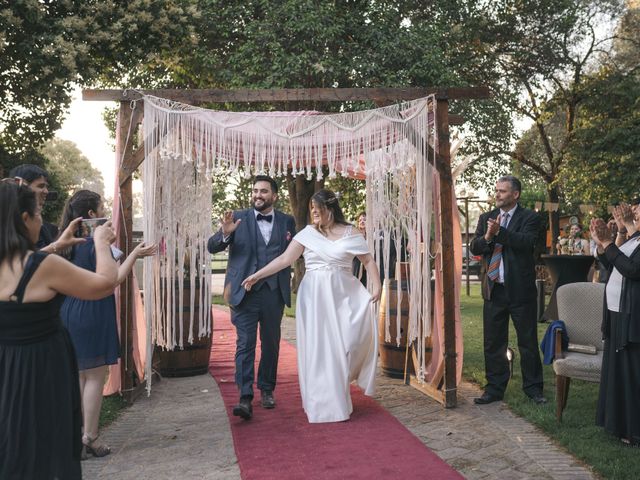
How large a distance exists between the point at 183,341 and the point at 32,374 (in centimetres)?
446

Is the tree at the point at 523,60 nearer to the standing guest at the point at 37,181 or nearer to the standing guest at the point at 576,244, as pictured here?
the standing guest at the point at 576,244

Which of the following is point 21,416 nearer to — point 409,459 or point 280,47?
point 409,459

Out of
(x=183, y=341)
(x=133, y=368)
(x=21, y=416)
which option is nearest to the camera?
(x=21, y=416)

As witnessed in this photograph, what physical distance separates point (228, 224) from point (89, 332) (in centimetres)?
156

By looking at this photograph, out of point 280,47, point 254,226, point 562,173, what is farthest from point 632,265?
point 562,173

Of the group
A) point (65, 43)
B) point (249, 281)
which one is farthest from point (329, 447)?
point (65, 43)

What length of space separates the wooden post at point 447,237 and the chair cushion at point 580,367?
0.99 meters

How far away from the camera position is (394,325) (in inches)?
264

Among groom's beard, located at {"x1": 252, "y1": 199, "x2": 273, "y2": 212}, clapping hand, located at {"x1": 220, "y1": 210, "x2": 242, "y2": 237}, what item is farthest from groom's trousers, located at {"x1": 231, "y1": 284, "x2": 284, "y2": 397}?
groom's beard, located at {"x1": 252, "y1": 199, "x2": 273, "y2": 212}

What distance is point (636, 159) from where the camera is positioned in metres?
14.9

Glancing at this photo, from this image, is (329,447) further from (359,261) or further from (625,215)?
(359,261)

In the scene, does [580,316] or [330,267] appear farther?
[580,316]

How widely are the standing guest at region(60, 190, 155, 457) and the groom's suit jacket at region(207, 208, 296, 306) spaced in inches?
52.8

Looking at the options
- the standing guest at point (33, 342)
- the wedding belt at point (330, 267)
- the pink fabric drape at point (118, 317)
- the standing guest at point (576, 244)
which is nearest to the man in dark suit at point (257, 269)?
the wedding belt at point (330, 267)
